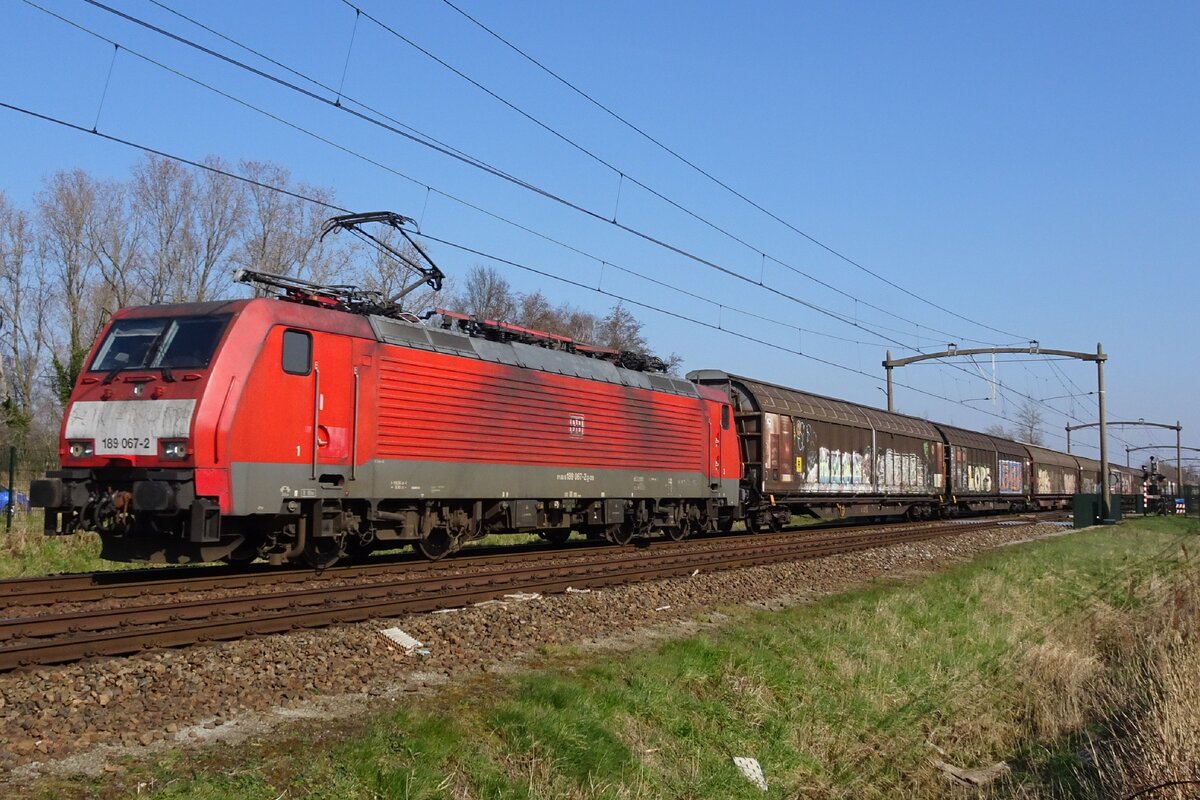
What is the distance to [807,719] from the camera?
369 inches

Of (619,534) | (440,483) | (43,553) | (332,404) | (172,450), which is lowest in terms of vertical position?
(43,553)

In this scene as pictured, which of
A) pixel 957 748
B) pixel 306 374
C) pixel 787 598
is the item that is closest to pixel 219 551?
pixel 306 374

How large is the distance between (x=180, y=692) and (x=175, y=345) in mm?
6510

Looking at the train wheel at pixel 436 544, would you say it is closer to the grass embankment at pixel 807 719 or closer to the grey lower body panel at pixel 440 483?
the grey lower body panel at pixel 440 483

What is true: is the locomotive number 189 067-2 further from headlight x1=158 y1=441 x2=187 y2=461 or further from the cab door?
the cab door

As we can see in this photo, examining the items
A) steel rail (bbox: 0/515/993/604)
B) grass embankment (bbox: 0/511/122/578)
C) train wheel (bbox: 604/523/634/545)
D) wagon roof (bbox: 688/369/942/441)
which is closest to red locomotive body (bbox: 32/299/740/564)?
steel rail (bbox: 0/515/993/604)

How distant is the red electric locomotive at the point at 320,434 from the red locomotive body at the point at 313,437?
Answer: 25 millimetres

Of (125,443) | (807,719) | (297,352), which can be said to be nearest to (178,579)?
(125,443)

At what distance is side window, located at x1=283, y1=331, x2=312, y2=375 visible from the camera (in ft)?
42.3

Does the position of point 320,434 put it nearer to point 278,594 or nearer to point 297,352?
point 297,352

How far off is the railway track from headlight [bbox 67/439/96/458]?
1.56 metres

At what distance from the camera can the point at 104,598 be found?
11.0 m

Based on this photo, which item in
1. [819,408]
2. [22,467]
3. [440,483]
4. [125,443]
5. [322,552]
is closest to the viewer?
[125,443]

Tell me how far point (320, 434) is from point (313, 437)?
17 centimetres
